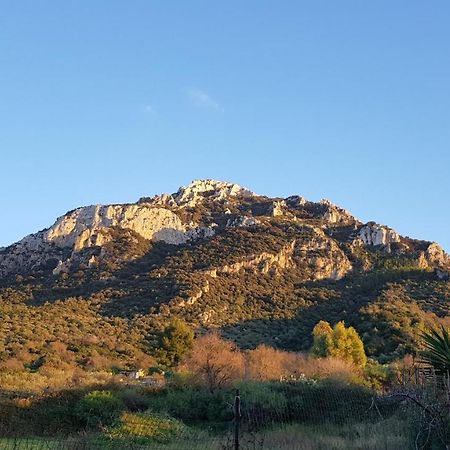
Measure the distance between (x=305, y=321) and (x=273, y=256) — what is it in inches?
562

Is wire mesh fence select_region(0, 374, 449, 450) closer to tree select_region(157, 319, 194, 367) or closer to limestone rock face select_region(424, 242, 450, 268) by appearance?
tree select_region(157, 319, 194, 367)

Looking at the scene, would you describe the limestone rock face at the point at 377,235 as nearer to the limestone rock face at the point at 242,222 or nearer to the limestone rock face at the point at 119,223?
the limestone rock face at the point at 242,222

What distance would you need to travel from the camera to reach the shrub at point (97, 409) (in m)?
19.8

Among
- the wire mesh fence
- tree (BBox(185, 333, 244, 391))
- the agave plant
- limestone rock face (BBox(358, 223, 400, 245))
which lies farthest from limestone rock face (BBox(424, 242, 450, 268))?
the agave plant

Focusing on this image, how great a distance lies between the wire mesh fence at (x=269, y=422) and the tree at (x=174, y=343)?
1492 centimetres

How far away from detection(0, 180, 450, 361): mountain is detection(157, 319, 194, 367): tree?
2533mm

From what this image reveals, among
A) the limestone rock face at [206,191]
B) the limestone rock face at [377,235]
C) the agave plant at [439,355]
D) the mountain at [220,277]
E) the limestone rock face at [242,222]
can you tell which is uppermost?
the limestone rock face at [206,191]

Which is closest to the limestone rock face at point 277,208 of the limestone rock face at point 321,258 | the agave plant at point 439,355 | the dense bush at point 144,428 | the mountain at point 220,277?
the mountain at point 220,277

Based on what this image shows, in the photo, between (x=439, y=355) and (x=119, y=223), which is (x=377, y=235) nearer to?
(x=119, y=223)

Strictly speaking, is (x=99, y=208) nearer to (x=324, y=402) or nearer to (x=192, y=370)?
(x=192, y=370)

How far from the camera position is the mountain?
4612cm

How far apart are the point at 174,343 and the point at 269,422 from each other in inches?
811

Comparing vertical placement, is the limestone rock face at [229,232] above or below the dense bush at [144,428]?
above

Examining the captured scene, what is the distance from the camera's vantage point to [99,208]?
75.3 m
